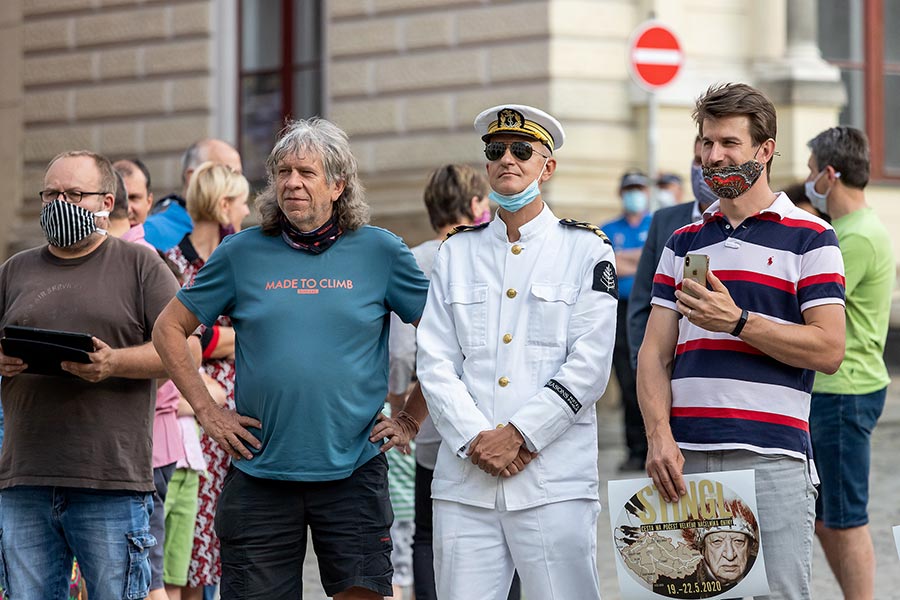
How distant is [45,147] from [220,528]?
44.4ft

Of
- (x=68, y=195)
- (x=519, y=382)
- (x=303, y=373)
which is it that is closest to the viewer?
(x=519, y=382)

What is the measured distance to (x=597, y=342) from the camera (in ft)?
18.2

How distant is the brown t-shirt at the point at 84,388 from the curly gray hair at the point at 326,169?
56 cm

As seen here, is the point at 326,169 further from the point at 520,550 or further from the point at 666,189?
the point at 666,189

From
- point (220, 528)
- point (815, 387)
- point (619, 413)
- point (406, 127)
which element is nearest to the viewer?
point (220, 528)

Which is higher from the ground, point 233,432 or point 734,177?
point 734,177

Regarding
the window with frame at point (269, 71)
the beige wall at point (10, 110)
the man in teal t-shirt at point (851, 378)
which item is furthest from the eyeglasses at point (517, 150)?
the beige wall at point (10, 110)

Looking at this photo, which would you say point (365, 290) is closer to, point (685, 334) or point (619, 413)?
point (685, 334)

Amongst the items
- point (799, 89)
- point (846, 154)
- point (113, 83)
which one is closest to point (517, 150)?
point (846, 154)

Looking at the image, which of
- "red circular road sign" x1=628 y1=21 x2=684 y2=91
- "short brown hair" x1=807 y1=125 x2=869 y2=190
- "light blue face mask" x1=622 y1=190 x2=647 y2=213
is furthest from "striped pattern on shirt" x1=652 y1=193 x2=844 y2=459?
"red circular road sign" x1=628 y1=21 x2=684 y2=91

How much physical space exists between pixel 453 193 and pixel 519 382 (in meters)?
1.88

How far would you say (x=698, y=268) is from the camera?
5.25m

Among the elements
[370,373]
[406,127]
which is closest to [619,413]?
[406,127]

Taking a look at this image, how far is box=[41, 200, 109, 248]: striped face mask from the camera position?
6.06 m
